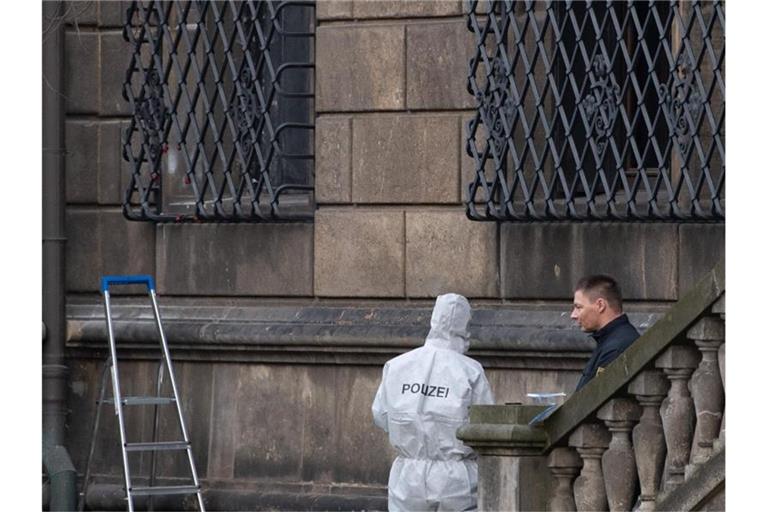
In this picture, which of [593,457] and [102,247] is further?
[102,247]

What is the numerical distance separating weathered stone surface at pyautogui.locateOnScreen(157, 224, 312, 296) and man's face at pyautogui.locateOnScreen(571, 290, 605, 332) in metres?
3.64

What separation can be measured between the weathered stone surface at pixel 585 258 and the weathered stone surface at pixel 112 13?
298 cm

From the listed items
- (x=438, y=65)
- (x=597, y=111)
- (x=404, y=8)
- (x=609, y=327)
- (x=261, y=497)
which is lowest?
(x=261, y=497)

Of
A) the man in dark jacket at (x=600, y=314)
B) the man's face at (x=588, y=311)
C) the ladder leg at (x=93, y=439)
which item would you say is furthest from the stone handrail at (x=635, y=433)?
the ladder leg at (x=93, y=439)

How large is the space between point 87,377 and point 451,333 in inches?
169

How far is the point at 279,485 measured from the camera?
13.4 metres

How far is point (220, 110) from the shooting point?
1405 centimetres

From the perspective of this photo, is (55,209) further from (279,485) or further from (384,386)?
(384,386)

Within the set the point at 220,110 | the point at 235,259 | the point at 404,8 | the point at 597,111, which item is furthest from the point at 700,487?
the point at 220,110

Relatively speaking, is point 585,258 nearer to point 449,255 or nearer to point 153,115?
point 449,255

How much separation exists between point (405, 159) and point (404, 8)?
0.87m

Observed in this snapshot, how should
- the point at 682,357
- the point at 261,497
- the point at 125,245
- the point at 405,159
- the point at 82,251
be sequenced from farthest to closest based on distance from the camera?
the point at 82,251 < the point at 125,245 < the point at 261,497 < the point at 405,159 < the point at 682,357

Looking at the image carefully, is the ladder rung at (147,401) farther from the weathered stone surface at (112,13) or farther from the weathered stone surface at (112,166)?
the weathered stone surface at (112,13)

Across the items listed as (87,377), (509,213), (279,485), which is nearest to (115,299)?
(87,377)
